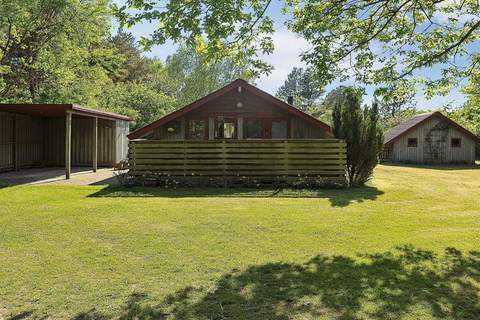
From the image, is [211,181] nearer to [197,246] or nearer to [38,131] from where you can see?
[197,246]

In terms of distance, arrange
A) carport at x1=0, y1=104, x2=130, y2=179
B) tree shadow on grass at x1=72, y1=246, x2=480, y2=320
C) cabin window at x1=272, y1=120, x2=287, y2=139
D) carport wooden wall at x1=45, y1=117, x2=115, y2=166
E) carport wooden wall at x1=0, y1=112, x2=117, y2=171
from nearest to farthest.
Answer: tree shadow on grass at x1=72, y1=246, x2=480, y2=320 → cabin window at x1=272, y1=120, x2=287, y2=139 → carport at x1=0, y1=104, x2=130, y2=179 → carport wooden wall at x1=0, y1=112, x2=117, y2=171 → carport wooden wall at x1=45, y1=117, x2=115, y2=166

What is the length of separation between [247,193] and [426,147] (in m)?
23.0

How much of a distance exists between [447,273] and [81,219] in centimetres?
656

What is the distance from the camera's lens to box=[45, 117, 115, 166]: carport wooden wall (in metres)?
21.6

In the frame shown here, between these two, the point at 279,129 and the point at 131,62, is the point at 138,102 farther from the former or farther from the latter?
the point at 279,129

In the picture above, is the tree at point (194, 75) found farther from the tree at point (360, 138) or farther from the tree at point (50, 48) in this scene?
the tree at point (360, 138)

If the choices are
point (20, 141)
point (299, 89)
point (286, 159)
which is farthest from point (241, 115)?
point (299, 89)

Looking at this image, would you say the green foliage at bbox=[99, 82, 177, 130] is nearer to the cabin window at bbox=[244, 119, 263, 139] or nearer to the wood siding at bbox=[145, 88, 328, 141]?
the wood siding at bbox=[145, 88, 328, 141]

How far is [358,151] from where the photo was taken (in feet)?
46.1

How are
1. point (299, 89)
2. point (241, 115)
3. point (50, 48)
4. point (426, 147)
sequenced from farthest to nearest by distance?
1. point (299, 89)
2. point (426, 147)
3. point (50, 48)
4. point (241, 115)

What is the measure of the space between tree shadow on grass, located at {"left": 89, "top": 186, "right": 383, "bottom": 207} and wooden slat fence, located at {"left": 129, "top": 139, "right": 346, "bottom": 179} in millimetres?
1063

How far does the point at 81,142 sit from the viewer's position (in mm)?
21891

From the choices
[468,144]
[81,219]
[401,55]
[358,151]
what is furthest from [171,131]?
[468,144]

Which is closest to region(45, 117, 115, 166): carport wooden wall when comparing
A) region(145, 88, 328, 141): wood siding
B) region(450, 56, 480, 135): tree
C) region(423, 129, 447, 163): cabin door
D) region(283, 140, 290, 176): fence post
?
region(145, 88, 328, 141): wood siding
